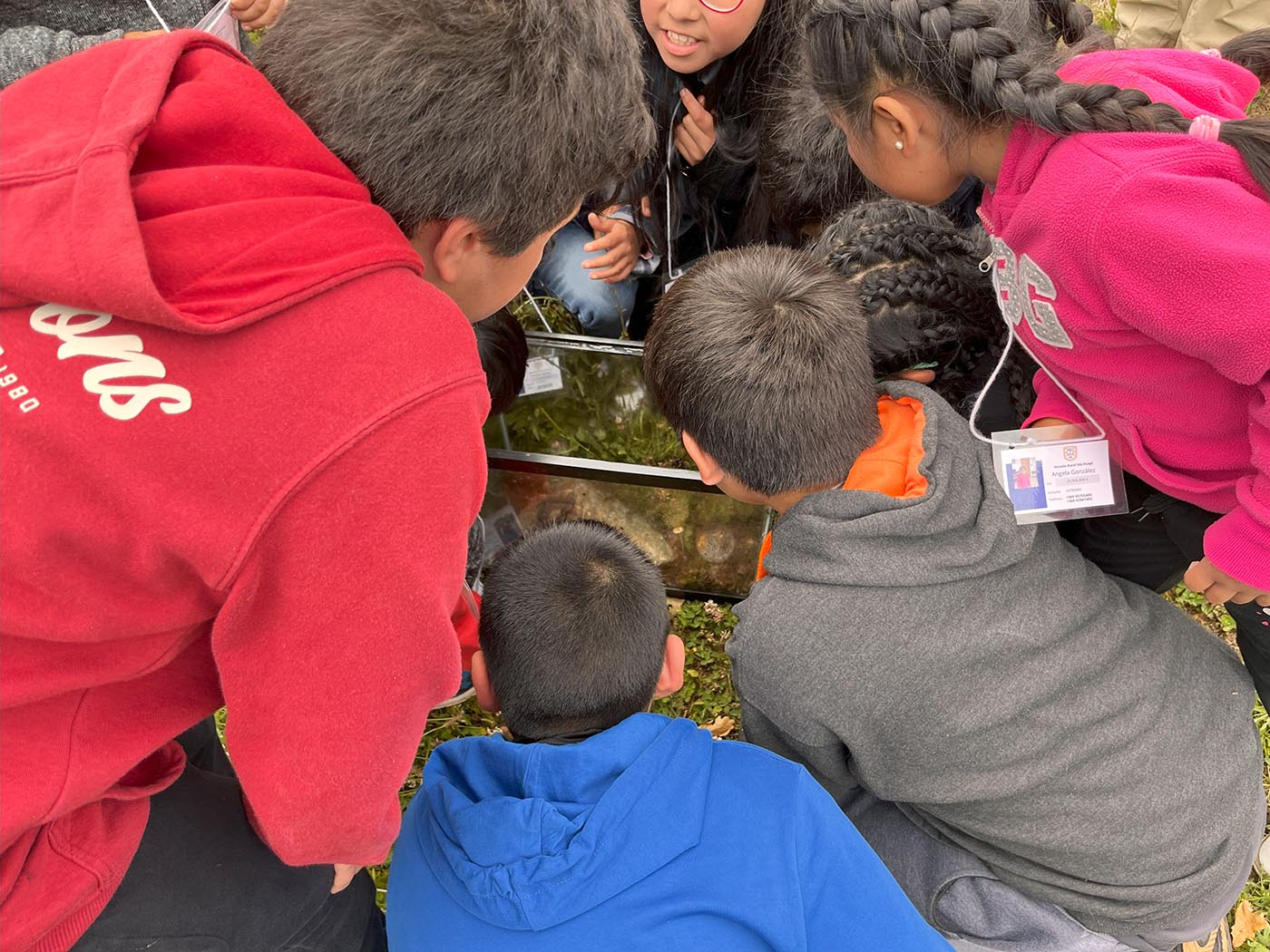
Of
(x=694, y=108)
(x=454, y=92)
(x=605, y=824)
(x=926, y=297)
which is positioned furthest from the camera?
(x=694, y=108)

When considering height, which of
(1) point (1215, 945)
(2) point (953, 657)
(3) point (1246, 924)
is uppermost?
(2) point (953, 657)

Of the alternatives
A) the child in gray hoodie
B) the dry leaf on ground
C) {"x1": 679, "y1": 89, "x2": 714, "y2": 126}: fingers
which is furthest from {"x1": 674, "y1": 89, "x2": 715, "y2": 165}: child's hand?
the dry leaf on ground

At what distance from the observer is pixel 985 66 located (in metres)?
1.08

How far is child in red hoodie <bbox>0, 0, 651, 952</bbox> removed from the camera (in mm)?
683

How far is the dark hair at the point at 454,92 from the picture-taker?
31.9 inches

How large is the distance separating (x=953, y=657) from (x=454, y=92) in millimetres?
923

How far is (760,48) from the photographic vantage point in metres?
1.89

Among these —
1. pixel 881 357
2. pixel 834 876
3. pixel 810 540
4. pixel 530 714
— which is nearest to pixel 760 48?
pixel 881 357

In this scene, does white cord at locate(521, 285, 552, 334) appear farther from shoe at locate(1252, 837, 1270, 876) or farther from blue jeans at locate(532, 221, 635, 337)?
shoe at locate(1252, 837, 1270, 876)

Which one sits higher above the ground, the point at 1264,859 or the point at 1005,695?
the point at 1005,695

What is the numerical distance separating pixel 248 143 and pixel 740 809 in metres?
0.89

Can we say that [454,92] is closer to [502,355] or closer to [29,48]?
[502,355]

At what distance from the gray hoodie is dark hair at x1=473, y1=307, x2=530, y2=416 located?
2.29 feet

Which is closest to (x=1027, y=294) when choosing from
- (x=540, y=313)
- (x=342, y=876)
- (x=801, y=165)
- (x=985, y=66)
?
(x=985, y=66)
